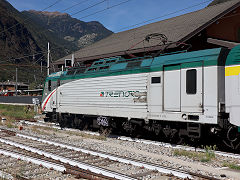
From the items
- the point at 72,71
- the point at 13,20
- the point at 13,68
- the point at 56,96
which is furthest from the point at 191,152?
the point at 13,20

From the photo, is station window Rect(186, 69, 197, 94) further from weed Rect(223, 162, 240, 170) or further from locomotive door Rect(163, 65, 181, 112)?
weed Rect(223, 162, 240, 170)

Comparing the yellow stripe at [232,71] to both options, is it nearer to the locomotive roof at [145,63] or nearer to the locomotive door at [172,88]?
the locomotive roof at [145,63]

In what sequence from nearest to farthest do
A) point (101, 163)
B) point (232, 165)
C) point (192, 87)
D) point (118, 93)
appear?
point (232, 165)
point (101, 163)
point (192, 87)
point (118, 93)

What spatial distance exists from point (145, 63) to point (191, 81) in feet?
8.82

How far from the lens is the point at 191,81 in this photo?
35.7ft

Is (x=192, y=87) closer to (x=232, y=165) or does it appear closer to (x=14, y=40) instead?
(x=232, y=165)

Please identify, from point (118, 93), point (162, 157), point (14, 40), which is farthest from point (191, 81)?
point (14, 40)

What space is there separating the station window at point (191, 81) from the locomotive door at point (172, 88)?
39 centimetres

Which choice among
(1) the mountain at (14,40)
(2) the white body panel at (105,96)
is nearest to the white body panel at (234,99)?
(2) the white body panel at (105,96)

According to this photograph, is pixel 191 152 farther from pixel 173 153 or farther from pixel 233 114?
pixel 233 114

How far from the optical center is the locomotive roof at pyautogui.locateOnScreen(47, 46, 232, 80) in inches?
409

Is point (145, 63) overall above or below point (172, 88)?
above

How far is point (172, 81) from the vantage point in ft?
38.0

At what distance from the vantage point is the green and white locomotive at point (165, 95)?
394 inches
